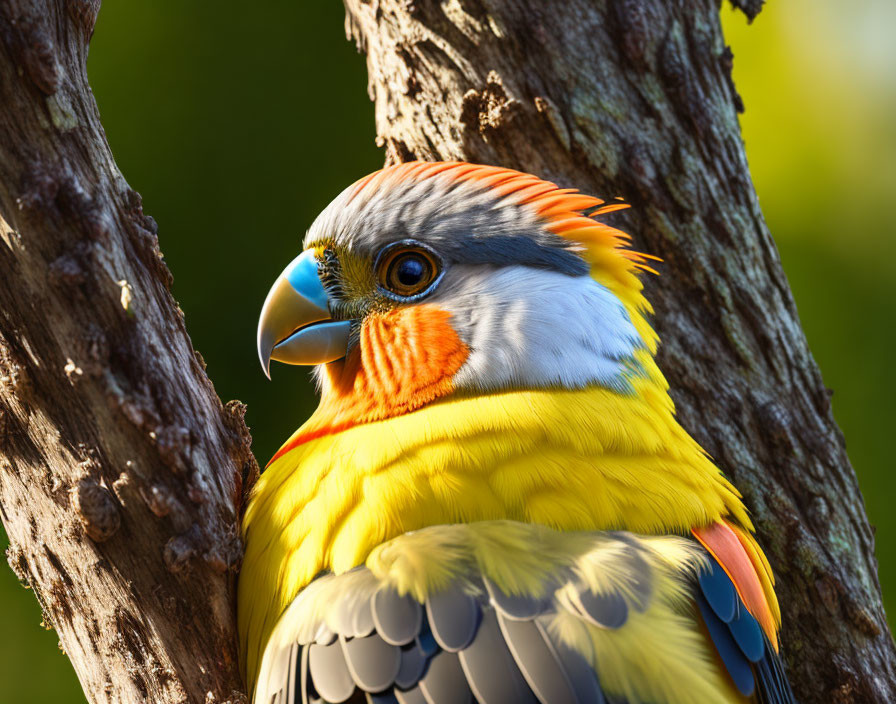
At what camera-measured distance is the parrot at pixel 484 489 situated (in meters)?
1.32

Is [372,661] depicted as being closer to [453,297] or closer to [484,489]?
[484,489]

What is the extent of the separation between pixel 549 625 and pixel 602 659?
0.09m

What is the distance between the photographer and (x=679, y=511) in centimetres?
156

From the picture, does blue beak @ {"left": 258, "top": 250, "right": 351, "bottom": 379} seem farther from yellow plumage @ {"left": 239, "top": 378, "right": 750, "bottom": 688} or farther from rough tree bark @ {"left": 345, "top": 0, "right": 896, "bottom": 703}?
rough tree bark @ {"left": 345, "top": 0, "right": 896, "bottom": 703}

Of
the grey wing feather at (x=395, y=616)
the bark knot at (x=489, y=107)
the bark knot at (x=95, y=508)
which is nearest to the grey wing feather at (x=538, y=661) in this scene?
the grey wing feather at (x=395, y=616)

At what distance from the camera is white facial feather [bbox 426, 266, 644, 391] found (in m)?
1.70

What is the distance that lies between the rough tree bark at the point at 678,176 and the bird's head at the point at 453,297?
0.27m

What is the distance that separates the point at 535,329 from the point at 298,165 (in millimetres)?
3214

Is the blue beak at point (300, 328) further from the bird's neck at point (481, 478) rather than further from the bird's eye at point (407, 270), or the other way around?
the bird's neck at point (481, 478)

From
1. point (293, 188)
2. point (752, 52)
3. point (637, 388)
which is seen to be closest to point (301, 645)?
point (637, 388)

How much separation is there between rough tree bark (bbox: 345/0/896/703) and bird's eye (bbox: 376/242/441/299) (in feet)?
1.62

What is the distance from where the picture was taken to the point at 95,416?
4.43 ft

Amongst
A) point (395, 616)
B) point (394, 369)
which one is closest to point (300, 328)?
point (394, 369)

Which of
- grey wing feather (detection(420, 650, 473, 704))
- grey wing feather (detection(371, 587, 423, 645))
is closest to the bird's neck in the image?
grey wing feather (detection(371, 587, 423, 645))
